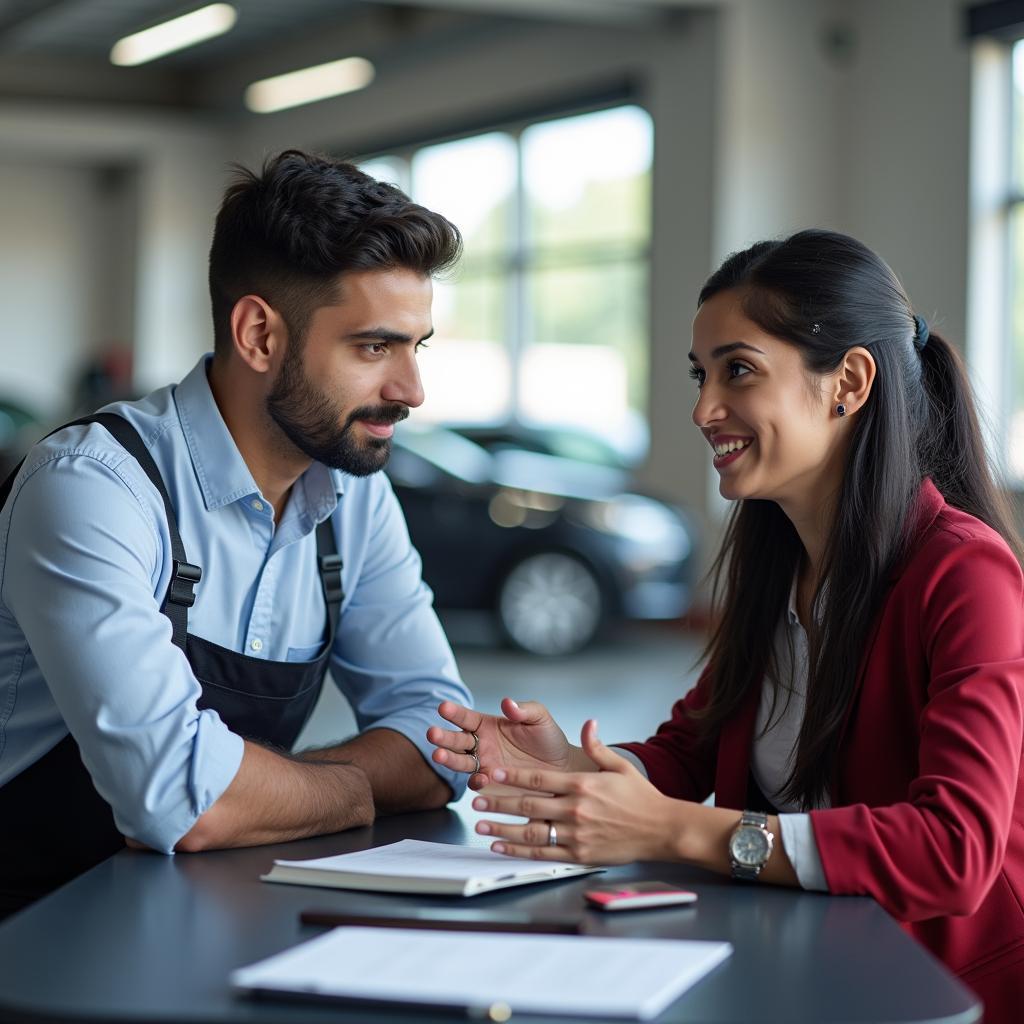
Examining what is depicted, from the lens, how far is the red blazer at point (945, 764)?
1.73m

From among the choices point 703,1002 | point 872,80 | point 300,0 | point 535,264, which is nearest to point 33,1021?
point 703,1002

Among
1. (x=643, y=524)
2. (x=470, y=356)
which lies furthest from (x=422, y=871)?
(x=470, y=356)

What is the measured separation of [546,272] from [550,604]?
5.13 metres

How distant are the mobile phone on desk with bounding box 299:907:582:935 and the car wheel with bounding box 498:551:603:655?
710 cm

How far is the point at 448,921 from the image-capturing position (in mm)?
1552

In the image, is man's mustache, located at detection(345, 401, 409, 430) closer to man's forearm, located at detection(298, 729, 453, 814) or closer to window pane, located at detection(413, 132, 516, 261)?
man's forearm, located at detection(298, 729, 453, 814)

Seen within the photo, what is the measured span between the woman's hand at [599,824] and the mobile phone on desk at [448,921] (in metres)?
0.20

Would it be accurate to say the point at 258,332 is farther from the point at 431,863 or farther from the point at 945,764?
the point at 945,764

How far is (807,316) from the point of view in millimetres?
2123

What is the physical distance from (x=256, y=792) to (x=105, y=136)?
15.7 m

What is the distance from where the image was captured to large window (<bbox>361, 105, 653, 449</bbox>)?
12.2 metres

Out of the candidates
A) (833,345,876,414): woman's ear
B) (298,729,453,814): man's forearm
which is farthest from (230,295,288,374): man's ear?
(833,345,876,414): woman's ear

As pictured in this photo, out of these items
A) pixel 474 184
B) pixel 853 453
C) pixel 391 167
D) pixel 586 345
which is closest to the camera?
pixel 853 453

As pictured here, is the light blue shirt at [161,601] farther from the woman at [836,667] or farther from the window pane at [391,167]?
the window pane at [391,167]
